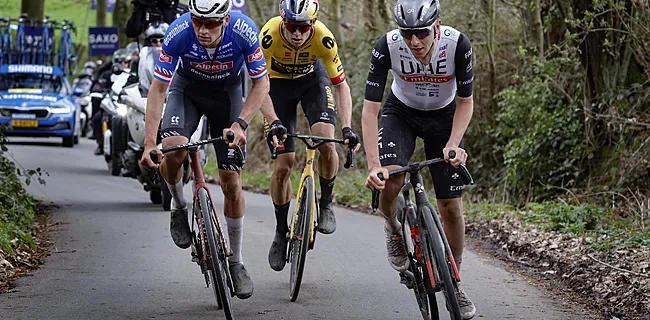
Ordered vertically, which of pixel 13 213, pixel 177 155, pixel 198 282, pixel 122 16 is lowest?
pixel 13 213

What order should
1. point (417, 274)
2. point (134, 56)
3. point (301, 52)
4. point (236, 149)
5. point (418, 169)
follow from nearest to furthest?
point (418, 169), point (417, 274), point (236, 149), point (301, 52), point (134, 56)

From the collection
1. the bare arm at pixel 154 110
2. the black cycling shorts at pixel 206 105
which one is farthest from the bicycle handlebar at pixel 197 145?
the black cycling shorts at pixel 206 105

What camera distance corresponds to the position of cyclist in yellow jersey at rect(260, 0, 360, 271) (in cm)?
845

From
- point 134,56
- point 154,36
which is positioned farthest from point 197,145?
point 134,56

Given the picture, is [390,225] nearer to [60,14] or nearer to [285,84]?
[285,84]

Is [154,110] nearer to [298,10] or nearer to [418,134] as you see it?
[298,10]

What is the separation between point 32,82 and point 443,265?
24222 millimetres

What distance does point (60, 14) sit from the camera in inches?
3206

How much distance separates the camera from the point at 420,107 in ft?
23.8

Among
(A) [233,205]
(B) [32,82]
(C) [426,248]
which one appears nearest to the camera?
(C) [426,248]

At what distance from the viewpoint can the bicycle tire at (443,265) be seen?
20.0ft

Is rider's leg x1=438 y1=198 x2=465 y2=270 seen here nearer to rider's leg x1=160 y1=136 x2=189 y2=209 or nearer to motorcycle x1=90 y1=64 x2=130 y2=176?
rider's leg x1=160 y1=136 x2=189 y2=209

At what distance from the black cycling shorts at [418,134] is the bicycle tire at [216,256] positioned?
119 cm

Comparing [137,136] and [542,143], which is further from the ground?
[137,136]
